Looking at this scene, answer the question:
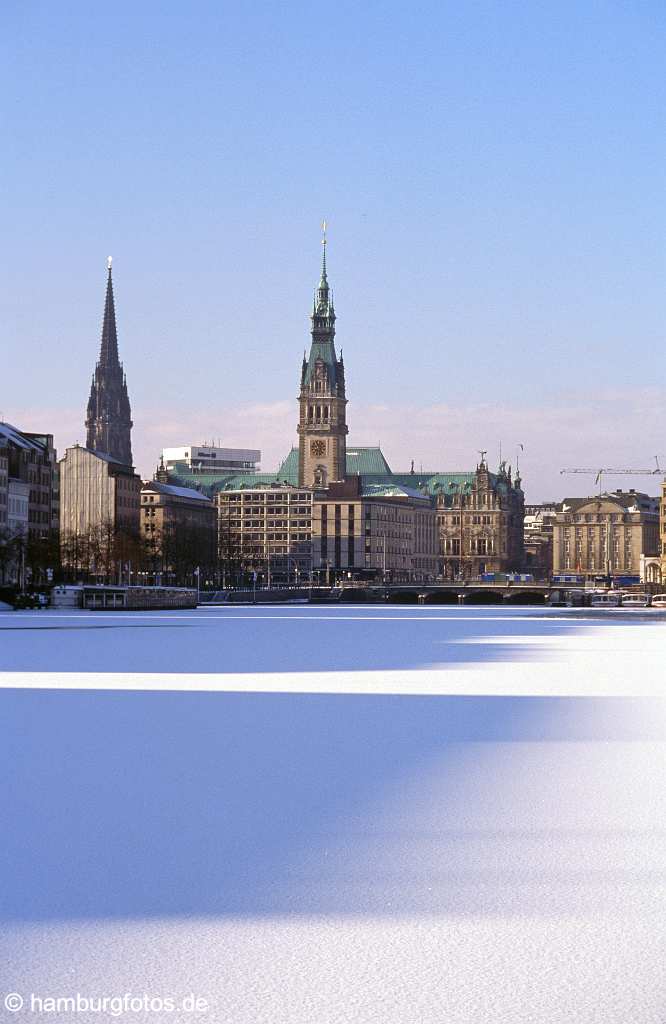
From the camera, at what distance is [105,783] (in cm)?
2027

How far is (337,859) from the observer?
1523 cm

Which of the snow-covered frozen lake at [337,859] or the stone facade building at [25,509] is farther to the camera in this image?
the stone facade building at [25,509]
